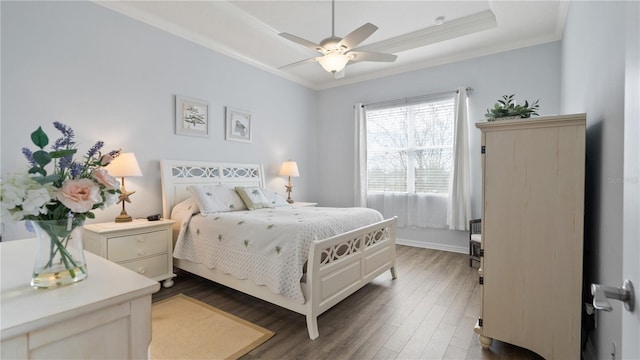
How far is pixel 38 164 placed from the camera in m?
0.85

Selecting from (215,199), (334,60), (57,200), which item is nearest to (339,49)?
(334,60)

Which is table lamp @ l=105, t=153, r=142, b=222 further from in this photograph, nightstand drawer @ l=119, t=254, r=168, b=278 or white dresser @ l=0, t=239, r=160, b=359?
white dresser @ l=0, t=239, r=160, b=359

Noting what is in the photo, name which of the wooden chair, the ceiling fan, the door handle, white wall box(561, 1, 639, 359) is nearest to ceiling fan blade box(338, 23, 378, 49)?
the ceiling fan

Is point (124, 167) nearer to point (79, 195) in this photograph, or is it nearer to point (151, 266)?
point (151, 266)

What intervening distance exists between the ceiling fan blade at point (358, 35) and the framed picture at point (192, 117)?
2.17 m

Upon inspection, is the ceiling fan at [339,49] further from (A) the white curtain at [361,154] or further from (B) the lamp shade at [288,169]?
(A) the white curtain at [361,154]

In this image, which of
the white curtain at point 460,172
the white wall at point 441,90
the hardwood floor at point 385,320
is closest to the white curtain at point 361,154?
the white wall at point 441,90

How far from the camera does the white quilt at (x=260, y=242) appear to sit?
2.19m

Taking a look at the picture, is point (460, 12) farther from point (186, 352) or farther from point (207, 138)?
point (186, 352)

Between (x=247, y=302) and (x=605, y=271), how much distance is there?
248 cm

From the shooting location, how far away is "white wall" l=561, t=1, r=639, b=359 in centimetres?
135

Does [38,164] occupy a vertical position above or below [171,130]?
below

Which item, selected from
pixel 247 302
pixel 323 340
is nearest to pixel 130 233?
pixel 247 302

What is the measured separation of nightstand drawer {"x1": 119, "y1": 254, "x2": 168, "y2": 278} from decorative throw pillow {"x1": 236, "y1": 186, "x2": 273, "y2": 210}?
998 millimetres
